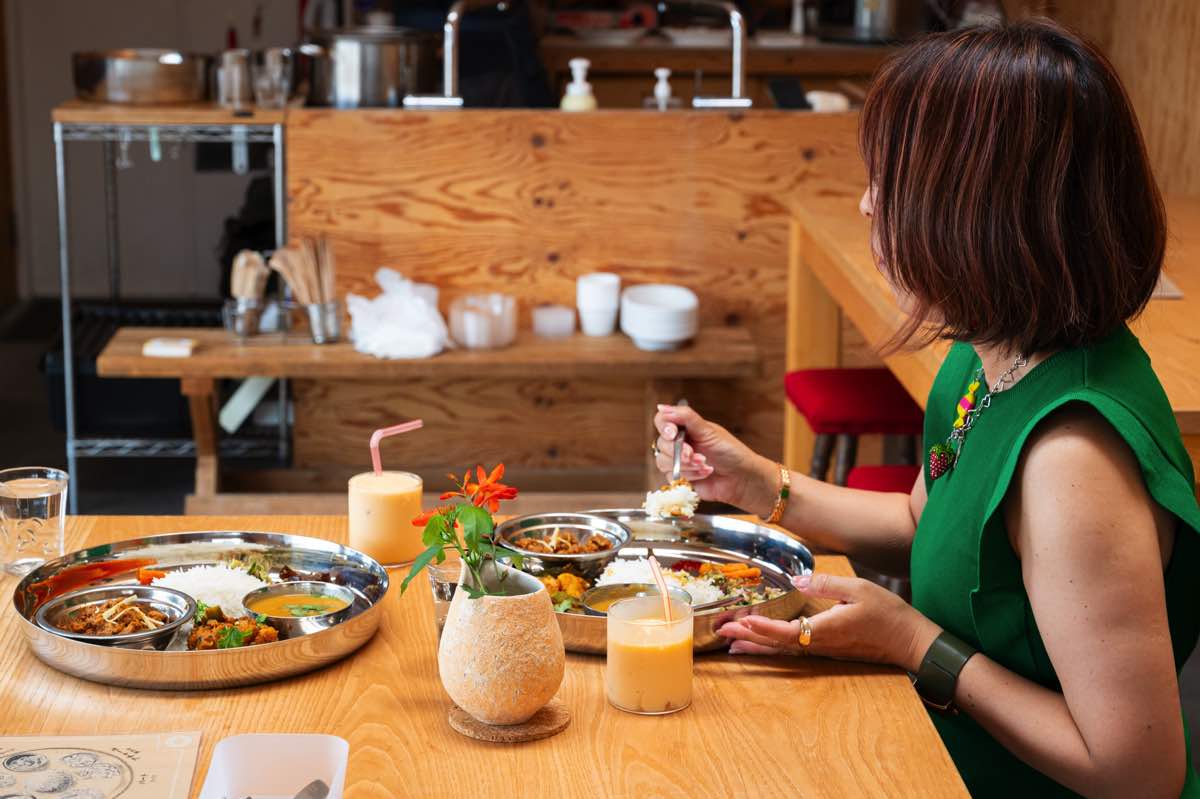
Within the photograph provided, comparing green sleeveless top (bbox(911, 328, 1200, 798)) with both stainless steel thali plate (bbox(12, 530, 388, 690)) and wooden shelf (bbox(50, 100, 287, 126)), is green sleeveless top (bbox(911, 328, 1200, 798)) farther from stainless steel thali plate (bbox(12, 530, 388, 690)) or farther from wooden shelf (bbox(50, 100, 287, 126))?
wooden shelf (bbox(50, 100, 287, 126))

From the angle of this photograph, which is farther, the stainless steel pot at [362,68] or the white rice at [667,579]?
the stainless steel pot at [362,68]

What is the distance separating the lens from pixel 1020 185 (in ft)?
4.08

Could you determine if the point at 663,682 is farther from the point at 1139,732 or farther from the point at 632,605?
the point at 1139,732

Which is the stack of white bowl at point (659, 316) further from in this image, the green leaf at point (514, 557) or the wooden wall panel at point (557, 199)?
the green leaf at point (514, 557)

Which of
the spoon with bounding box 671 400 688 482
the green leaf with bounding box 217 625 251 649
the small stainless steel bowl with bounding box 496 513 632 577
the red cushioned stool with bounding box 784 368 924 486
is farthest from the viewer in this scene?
the red cushioned stool with bounding box 784 368 924 486

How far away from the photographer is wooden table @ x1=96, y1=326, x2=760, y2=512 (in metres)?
3.50

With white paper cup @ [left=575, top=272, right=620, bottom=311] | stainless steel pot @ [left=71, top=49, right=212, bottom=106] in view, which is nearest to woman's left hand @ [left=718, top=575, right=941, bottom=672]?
white paper cup @ [left=575, top=272, right=620, bottom=311]

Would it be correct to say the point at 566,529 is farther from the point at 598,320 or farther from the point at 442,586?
the point at 598,320

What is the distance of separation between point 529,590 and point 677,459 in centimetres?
47

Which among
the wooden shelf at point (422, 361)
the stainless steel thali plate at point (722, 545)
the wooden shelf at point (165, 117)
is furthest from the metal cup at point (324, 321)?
the stainless steel thali plate at point (722, 545)

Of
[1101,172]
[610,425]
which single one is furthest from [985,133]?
[610,425]

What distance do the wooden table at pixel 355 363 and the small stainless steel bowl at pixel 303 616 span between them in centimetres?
210

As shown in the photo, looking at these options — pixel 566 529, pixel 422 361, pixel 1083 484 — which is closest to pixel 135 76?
pixel 422 361

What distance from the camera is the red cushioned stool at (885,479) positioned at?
2375mm
